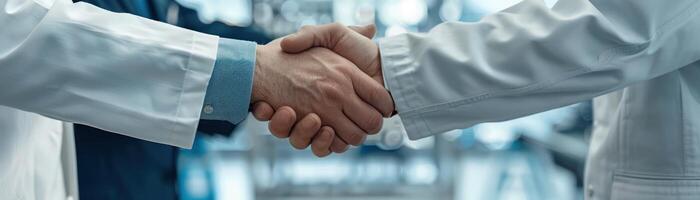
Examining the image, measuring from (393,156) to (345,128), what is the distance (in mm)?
1991

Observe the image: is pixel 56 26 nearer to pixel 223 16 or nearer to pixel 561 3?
pixel 561 3

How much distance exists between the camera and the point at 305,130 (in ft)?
4.37

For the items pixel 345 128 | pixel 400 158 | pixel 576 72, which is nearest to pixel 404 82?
pixel 345 128

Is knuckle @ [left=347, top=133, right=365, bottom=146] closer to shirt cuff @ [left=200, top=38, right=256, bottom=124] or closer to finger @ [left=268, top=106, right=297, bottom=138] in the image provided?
finger @ [left=268, top=106, right=297, bottom=138]

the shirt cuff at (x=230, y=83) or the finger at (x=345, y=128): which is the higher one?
the shirt cuff at (x=230, y=83)

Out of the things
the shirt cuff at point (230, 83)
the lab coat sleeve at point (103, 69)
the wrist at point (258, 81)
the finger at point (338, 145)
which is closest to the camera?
the lab coat sleeve at point (103, 69)

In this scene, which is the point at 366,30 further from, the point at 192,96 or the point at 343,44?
the point at 192,96

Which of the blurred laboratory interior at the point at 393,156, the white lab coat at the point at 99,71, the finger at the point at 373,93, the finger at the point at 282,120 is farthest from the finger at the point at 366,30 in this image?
the blurred laboratory interior at the point at 393,156

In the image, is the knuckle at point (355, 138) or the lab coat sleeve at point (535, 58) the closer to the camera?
the lab coat sleeve at point (535, 58)

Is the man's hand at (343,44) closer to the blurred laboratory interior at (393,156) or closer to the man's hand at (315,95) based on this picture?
the man's hand at (315,95)

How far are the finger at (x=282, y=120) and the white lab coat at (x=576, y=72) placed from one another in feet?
0.68

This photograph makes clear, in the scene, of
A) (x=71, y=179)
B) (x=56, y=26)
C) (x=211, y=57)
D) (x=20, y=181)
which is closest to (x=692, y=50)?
(x=211, y=57)

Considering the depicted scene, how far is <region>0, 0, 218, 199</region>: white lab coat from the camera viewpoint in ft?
3.43

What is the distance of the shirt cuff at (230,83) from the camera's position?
45.9 inches
